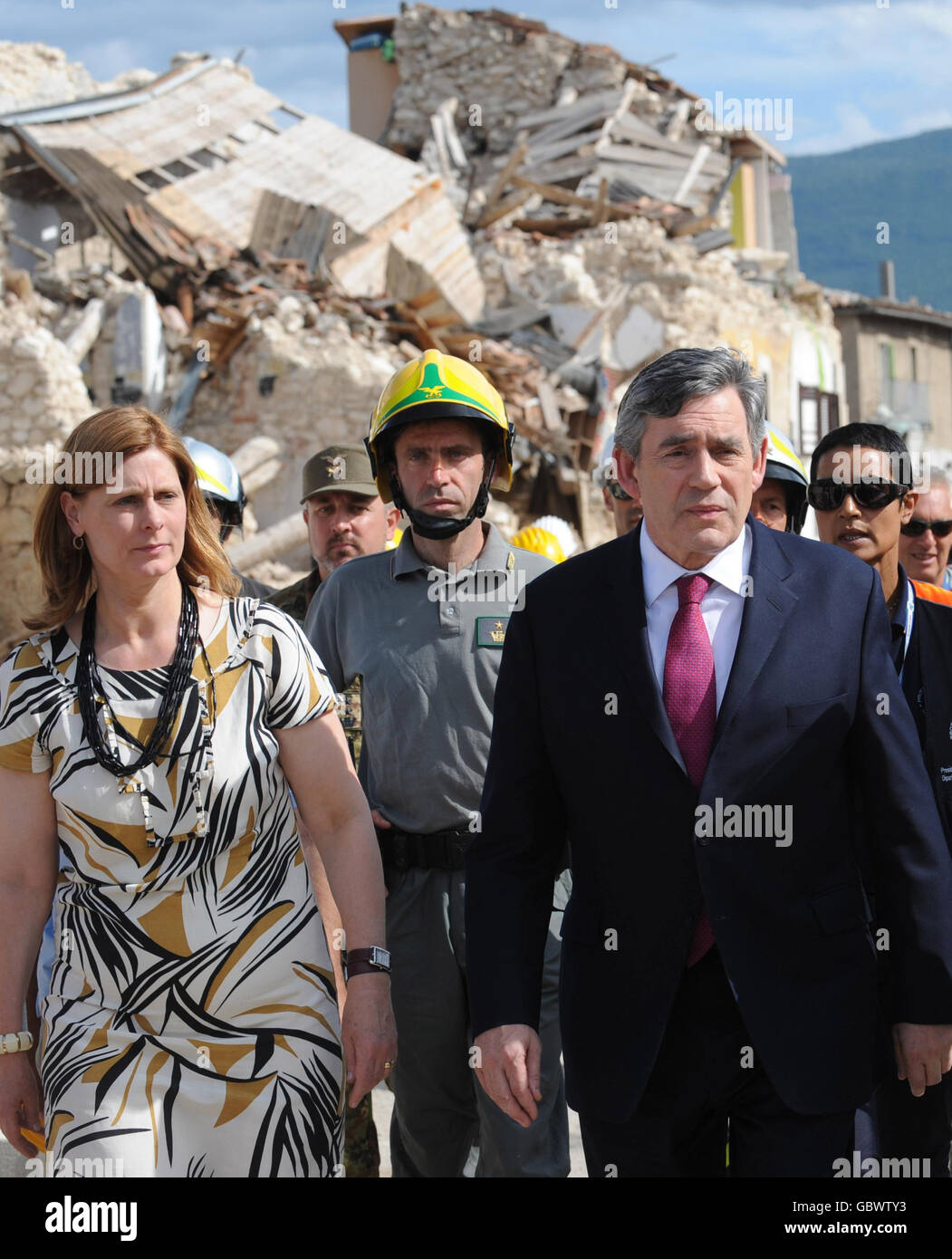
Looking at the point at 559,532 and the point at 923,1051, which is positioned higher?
the point at 559,532

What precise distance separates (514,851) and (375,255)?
18770 millimetres

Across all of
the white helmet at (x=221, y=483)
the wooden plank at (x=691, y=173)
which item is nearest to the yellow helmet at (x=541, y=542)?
the white helmet at (x=221, y=483)

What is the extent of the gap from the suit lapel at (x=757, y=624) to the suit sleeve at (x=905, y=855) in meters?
0.19

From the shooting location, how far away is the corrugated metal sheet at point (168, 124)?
19859 mm

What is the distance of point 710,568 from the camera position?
9.23 feet

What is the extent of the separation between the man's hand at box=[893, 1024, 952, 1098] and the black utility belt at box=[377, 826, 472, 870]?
1.30m

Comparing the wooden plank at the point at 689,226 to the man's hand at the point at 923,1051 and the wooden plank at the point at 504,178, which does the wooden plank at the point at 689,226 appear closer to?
the wooden plank at the point at 504,178

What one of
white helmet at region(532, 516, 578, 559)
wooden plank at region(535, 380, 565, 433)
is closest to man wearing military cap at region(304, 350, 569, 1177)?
white helmet at region(532, 516, 578, 559)

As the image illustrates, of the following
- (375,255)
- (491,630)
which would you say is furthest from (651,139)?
(491,630)

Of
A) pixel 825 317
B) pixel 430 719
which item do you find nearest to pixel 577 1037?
pixel 430 719

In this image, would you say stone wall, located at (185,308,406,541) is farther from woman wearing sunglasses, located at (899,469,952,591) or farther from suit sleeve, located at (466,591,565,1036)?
suit sleeve, located at (466,591,565,1036)

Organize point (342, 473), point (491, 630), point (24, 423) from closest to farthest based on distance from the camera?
point (491, 630) < point (342, 473) < point (24, 423)

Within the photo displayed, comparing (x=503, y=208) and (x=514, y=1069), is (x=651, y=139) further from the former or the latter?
(x=514, y=1069)

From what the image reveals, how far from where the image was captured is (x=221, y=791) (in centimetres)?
284
